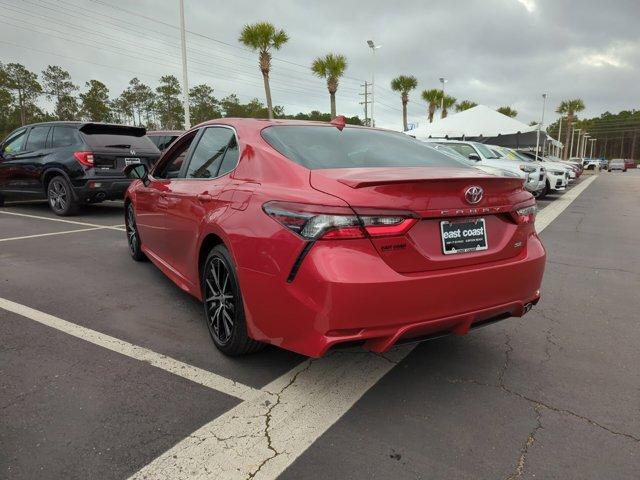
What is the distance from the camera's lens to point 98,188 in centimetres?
834

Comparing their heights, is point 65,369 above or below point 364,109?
below

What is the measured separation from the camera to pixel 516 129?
24.0 m

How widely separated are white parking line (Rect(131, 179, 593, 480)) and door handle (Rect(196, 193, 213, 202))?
1243mm

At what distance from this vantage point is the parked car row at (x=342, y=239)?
2.20m

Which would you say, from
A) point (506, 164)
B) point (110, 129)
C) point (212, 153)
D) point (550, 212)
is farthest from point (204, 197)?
point (506, 164)

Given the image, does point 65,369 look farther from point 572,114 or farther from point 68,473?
point 572,114

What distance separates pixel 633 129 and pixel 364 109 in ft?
342

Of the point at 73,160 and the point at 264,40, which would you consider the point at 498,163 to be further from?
the point at 264,40

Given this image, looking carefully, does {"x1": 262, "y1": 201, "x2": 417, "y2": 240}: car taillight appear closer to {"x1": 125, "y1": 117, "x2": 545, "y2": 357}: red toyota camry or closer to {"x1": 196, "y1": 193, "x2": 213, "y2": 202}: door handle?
{"x1": 125, "y1": 117, "x2": 545, "y2": 357}: red toyota camry

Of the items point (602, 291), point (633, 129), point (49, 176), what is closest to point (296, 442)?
point (602, 291)

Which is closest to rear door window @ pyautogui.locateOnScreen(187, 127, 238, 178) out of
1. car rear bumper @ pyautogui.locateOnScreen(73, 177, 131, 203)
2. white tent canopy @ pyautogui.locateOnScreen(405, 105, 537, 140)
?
car rear bumper @ pyautogui.locateOnScreen(73, 177, 131, 203)

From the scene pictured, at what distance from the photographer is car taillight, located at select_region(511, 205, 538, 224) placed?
2730mm

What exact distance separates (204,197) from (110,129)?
22.2ft

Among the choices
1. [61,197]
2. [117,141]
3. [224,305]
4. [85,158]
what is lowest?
[224,305]
